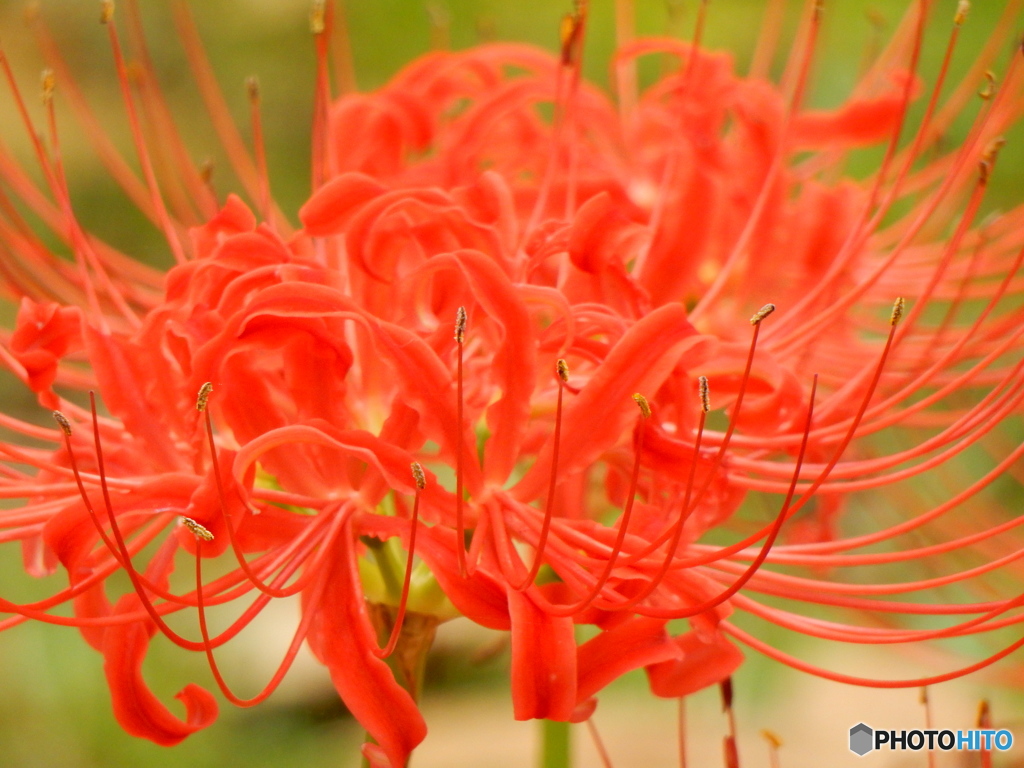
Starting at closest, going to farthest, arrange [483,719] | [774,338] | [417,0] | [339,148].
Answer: [774,338] → [339,148] → [483,719] → [417,0]

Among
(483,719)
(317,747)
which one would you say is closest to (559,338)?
(317,747)

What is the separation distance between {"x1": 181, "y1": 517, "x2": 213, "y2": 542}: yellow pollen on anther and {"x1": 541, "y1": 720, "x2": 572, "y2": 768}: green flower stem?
1.59ft

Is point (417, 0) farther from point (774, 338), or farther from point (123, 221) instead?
point (774, 338)

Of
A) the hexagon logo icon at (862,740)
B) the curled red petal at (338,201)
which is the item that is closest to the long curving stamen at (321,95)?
the curled red petal at (338,201)

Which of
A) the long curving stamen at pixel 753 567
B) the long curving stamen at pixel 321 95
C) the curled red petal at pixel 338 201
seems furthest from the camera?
the long curving stamen at pixel 321 95

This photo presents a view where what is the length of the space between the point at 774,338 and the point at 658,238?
0.13 metres

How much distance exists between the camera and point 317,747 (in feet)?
5.15

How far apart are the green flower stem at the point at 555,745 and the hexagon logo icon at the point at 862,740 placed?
0.25 metres

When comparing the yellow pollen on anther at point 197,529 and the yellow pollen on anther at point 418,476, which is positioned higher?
the yellow pollen on anther at point 418,476

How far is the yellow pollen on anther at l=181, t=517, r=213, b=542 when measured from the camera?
562 mm

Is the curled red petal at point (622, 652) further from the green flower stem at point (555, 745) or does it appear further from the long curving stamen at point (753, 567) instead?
the green flower stem at point (555, 745)

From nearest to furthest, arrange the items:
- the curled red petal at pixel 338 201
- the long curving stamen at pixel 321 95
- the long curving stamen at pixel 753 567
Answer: the long curving stamen at pixel 753 567 → the curled red petal at pixel 338 201 → the long curving stamen at pixel 321 95

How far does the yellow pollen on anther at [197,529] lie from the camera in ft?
1.84

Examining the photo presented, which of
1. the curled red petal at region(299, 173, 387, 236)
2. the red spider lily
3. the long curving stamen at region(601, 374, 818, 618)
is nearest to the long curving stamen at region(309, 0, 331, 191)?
the red spider lily
